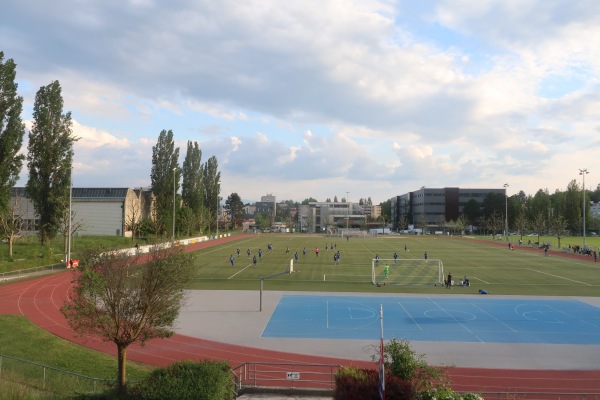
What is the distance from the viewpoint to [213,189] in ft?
367

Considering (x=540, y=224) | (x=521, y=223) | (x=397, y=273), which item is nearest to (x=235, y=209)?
(x=521, y=223)

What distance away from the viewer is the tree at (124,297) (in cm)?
1474

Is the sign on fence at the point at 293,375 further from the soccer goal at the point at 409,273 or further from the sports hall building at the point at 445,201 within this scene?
the sports hall building at the point at 445,201

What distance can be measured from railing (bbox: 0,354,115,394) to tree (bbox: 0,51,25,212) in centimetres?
2952

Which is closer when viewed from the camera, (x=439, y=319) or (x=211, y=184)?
(x=439, y=319)

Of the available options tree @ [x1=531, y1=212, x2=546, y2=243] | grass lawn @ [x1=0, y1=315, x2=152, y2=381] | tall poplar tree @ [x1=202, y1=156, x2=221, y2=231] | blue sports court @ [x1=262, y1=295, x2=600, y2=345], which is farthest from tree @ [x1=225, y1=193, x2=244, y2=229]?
grass lawn @ [x1=0, y1=315, x2=152, y2=381]

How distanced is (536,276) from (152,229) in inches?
2314

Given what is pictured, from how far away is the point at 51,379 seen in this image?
16.5 m

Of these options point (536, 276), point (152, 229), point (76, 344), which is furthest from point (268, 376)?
point (152, 229)

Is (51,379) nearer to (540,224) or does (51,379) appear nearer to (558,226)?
(558,226)

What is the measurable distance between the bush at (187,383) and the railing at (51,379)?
8.25ft

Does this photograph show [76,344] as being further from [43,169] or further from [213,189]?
[213,189]

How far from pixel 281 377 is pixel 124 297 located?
7.09 meters

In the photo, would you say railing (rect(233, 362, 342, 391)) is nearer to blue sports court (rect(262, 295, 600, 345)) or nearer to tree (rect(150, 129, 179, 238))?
blue sports court (rect(262, 295, 600, 345))
